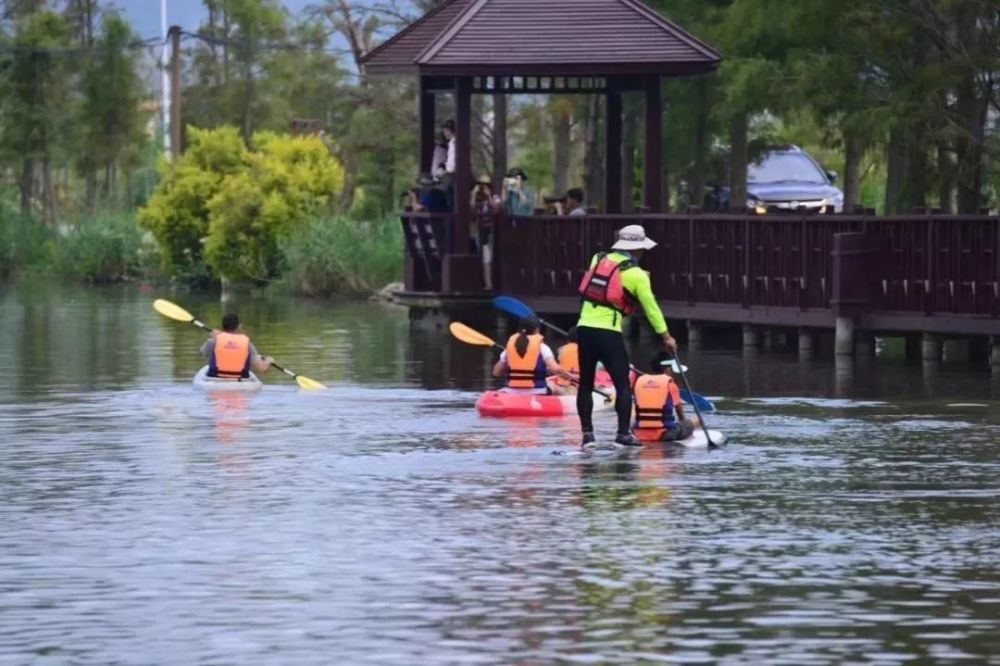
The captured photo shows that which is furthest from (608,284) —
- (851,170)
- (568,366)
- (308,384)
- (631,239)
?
(851,170)

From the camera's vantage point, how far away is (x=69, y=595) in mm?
12703

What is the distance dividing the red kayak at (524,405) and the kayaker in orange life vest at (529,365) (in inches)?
3.2

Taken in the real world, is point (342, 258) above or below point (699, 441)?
above

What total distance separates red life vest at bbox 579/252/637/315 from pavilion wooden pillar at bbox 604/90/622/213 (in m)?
20.5

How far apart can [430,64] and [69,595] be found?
24568 millimetres

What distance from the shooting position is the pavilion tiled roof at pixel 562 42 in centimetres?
3672

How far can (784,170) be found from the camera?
48.9 metres

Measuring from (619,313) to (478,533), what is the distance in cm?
464

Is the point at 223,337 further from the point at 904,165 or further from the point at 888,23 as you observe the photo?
the point at 904,165

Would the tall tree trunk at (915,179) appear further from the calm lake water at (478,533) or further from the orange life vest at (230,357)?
the orange life vest at (230,357)

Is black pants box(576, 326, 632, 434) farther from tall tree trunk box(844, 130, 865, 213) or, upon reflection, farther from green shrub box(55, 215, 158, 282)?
green shrub box(55, 215, 158, 282)

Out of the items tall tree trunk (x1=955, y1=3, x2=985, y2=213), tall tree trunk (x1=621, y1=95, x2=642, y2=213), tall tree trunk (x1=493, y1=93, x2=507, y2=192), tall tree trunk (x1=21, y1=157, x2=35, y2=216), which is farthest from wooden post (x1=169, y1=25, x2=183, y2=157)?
tall tree trunk (x1=955, y1=3, x2=985, y2=213)

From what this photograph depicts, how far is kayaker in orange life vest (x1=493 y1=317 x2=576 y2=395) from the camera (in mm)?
22562

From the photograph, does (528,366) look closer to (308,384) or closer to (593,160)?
(308,384)
